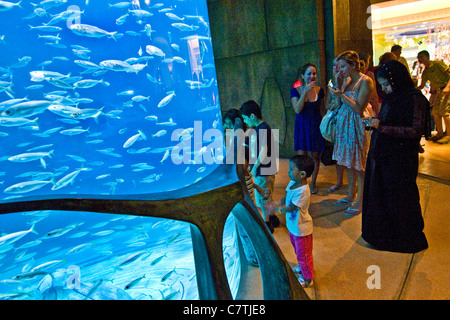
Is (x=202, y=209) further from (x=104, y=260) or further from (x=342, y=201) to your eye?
(x=342, y=201)

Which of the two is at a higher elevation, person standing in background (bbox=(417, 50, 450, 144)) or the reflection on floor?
person standing in background (bbox=(417, 50, 450, 144))

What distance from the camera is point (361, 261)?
3.17 meters

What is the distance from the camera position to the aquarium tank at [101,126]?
10.5 feet

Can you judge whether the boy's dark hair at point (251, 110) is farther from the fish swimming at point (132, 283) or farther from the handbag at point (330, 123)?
the fish swimming at point (132, 283)

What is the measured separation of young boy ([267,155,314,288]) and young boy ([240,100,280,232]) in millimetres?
816

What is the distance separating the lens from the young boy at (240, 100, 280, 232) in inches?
144

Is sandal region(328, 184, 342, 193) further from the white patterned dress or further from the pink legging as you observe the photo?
the pink legging

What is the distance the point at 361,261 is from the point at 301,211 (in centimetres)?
101

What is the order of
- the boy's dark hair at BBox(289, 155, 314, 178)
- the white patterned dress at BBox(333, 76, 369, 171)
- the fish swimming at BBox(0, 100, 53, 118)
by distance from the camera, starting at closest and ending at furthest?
the boy's dark hair at BBox(289, 155, 314, 178)
the fish swimming at BBox(0, 100, 53, 118)
the white patterned dress at BBox(333, 76, 369, 171)

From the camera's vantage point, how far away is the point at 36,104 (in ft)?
11.5

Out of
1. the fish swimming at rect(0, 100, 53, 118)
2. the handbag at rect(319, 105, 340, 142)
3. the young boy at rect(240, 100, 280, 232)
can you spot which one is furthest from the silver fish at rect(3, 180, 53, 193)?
the handbag at rect(319, 105, 340, 142)

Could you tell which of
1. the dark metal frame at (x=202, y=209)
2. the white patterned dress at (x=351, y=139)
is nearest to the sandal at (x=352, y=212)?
the white patterned dress at (x=351, y=139)
